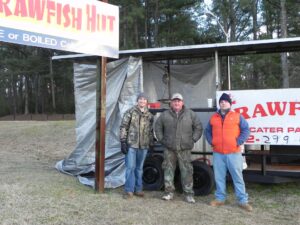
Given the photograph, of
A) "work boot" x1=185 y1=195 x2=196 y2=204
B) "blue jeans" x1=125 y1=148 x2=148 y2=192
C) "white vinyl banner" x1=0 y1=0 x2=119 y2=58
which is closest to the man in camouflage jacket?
"blue jeans" x1=125 y1=148 x2=148 y2=192

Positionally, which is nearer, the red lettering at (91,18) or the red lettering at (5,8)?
the red lettering at (5,8)

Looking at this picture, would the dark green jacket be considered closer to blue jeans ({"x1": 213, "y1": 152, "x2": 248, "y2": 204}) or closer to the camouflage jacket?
the camouflage jacket

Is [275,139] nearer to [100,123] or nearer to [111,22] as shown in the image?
[100,123]

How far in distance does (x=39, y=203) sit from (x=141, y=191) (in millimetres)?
1653

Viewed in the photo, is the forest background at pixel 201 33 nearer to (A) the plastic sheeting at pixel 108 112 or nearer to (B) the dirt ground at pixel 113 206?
(A) the plastic sheeting at pixel 108 112

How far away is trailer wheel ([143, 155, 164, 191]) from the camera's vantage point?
7719 mm

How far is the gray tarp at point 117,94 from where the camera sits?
8.77 m

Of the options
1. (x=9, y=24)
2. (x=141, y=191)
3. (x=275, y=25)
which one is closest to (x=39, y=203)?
(x=141, y=191)

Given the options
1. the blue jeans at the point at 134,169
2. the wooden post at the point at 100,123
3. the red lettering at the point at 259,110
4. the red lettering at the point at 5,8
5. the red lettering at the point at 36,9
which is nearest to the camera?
the red lettering at the point at 5,8

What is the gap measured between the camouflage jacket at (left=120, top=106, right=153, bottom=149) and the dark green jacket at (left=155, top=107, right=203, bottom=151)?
34 centimetres

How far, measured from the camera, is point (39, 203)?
21.7 ft

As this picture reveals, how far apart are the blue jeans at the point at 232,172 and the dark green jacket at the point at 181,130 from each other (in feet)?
1.54

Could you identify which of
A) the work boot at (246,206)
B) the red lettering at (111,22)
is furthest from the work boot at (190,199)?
the red lettering at (111,22)

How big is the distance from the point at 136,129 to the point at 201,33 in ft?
114
